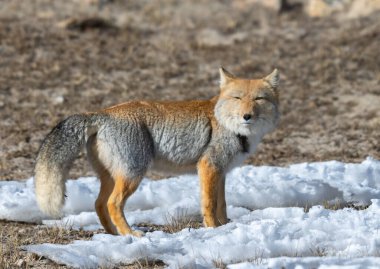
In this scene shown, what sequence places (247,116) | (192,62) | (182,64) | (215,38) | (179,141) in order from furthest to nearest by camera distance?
(215,38) < (192,62) < (182,64) < (179,141) < (247,116)

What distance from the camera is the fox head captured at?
8.34 m

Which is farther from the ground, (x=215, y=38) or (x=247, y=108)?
(x=215, y=38)

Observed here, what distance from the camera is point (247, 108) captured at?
327 inches

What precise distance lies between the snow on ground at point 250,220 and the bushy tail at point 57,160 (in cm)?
50

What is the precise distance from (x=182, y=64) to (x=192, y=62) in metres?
0.28

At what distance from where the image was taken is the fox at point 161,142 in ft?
26.1

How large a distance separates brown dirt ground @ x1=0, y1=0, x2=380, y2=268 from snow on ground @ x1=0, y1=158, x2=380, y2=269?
221 cm

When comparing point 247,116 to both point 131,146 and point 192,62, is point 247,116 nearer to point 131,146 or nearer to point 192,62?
point 131,146

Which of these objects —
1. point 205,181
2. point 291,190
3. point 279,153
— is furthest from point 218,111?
point 279,153

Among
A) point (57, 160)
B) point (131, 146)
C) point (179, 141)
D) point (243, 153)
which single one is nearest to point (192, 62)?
point (243, 153)

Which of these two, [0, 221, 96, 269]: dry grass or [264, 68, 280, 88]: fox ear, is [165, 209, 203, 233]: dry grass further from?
[264, 68, 280, 88]: fox ear

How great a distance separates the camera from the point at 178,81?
17.2 metres

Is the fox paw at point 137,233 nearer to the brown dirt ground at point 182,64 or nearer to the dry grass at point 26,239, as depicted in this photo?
the dry grass at point 26,239

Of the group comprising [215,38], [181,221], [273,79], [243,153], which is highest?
[215,38]
